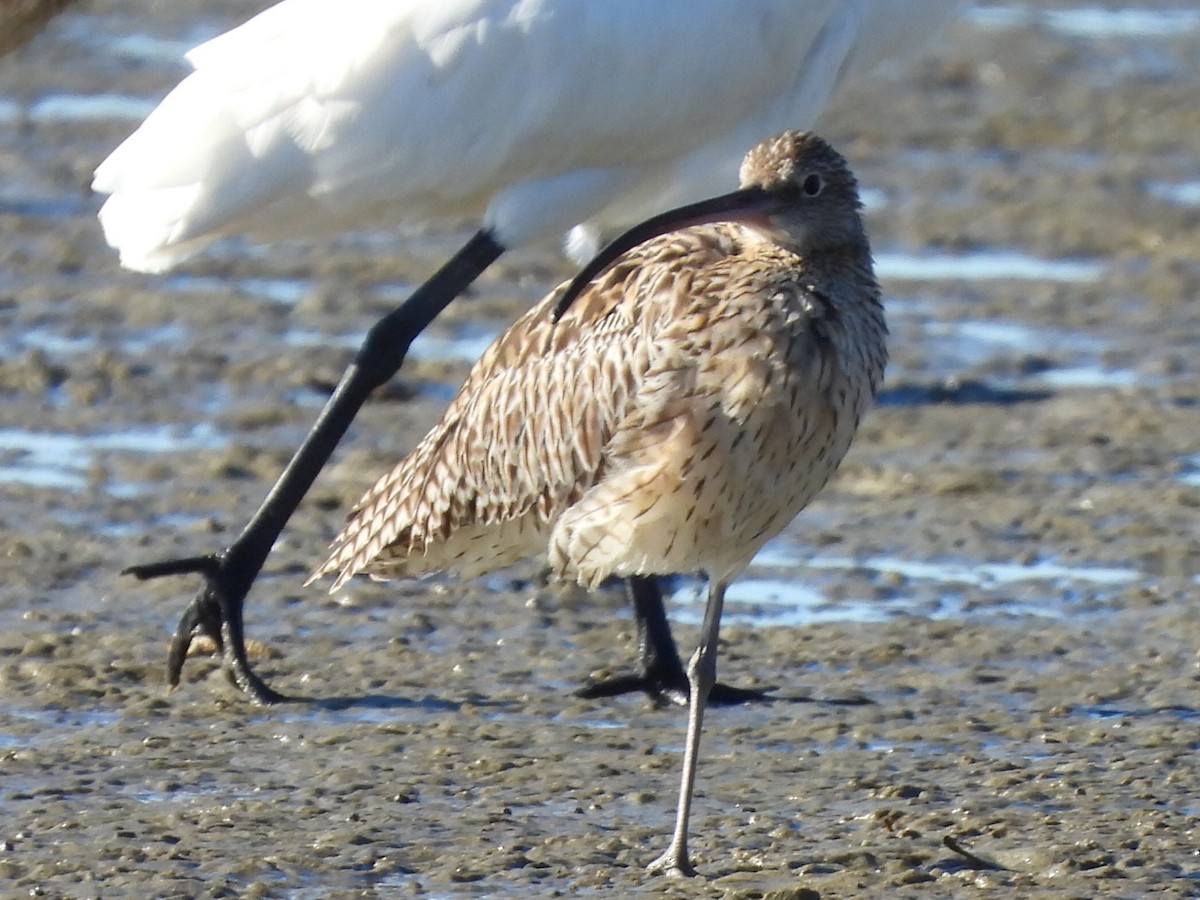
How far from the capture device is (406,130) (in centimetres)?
541

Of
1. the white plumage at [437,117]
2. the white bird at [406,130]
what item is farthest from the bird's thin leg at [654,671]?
the white plumage at [437,117]

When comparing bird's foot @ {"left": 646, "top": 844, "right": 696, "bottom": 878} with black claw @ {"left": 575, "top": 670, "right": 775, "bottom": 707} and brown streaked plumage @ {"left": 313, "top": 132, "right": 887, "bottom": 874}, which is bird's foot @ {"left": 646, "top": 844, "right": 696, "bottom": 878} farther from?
black claw @ {"left": 575, "top": 670, "right": 775, "bottom": 707}

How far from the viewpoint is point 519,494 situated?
4.66 metres

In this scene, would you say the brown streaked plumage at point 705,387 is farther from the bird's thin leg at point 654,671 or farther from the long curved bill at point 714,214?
the bird's thin leg at point 654,671

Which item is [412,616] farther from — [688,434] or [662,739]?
[688,434]

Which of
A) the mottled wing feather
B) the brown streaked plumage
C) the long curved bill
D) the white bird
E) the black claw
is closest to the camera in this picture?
the brown streaked plumage

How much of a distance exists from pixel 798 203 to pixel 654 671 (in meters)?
1.29

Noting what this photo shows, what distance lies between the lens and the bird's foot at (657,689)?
517 centimetres

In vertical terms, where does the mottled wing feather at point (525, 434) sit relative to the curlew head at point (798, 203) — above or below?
below

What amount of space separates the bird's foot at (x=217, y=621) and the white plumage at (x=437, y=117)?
2.19 ft

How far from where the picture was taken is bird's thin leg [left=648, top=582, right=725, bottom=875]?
164 inches

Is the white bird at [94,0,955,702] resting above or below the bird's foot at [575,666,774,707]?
above

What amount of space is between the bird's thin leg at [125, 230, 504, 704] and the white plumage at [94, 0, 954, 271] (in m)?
0.15

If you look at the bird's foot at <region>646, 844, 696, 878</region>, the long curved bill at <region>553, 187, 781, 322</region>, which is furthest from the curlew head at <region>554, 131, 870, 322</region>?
the bird's foot at <region>646, 844, 696, 878</region>
